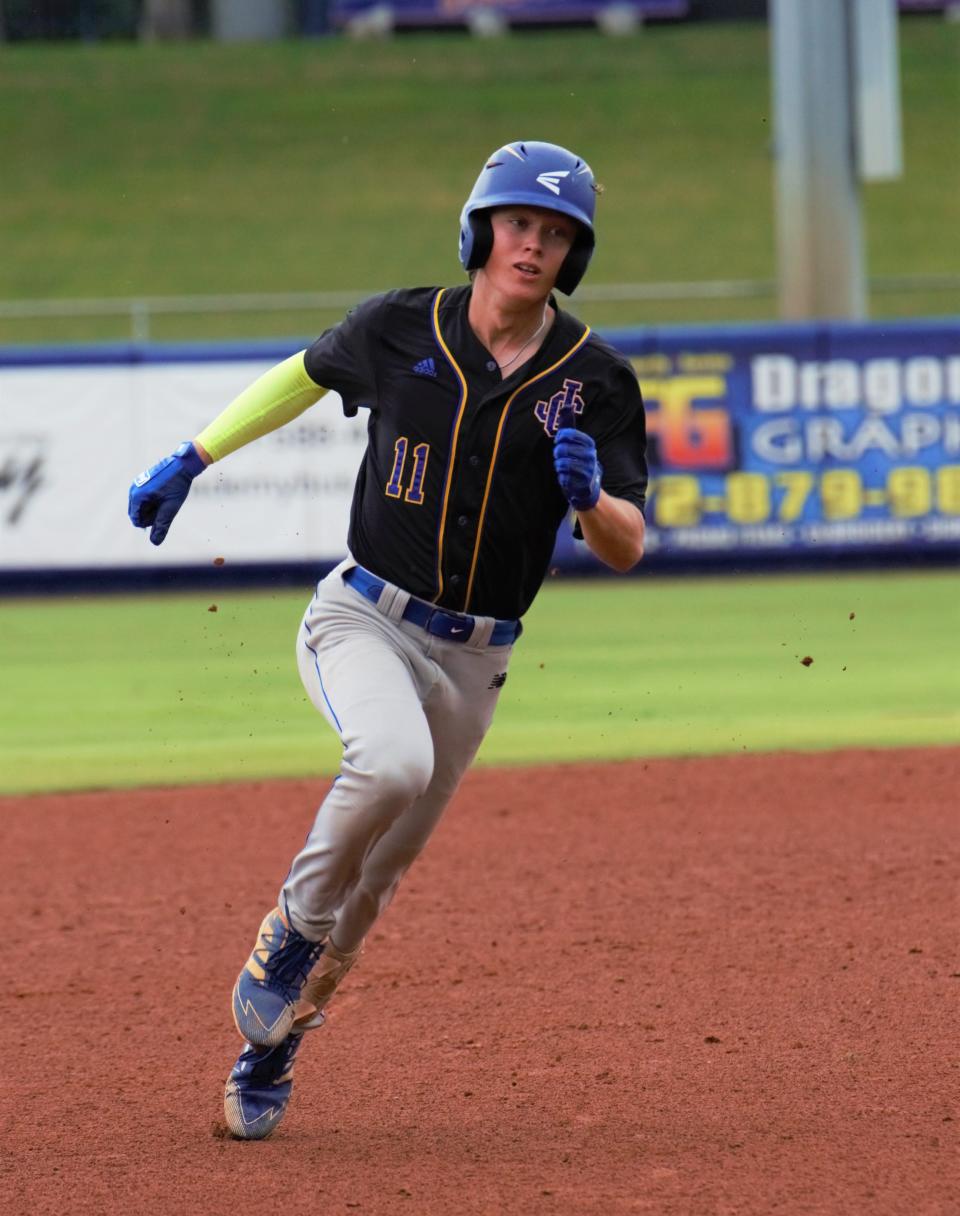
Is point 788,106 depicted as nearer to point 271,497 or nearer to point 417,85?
point 271,497

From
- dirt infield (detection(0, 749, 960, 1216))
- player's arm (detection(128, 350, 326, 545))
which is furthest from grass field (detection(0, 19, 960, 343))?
player's arm (detection(128, 350, 326, 545))

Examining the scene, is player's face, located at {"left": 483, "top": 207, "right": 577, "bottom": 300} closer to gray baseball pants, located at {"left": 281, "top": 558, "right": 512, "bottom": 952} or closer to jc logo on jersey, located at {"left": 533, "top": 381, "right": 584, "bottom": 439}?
jc logo on jersey, located at {"left": 533, "top": 381, "right": 584, "bottom": 439}

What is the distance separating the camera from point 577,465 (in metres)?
4.08

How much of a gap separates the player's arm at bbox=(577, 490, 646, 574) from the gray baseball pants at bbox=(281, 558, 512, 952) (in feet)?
1.19

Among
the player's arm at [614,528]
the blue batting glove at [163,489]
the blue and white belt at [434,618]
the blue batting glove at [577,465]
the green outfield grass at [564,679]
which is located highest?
the blue batting glove at [577,465]

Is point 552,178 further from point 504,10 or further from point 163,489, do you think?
point 504,10

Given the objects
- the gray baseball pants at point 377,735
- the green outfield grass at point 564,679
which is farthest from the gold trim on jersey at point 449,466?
the green outfield grass at point 564,679

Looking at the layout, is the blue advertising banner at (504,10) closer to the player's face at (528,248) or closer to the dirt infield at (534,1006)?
the dirt infield at (534,1006)

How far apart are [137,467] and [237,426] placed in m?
10.4

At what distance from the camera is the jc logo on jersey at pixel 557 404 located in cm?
442

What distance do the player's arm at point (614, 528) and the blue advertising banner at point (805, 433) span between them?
10723mm

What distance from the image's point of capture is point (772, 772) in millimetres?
8969

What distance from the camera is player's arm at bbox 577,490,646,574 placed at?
4.23 metres

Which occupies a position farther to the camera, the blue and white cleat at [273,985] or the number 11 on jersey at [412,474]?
the number 11 on jersey at [412,474]
